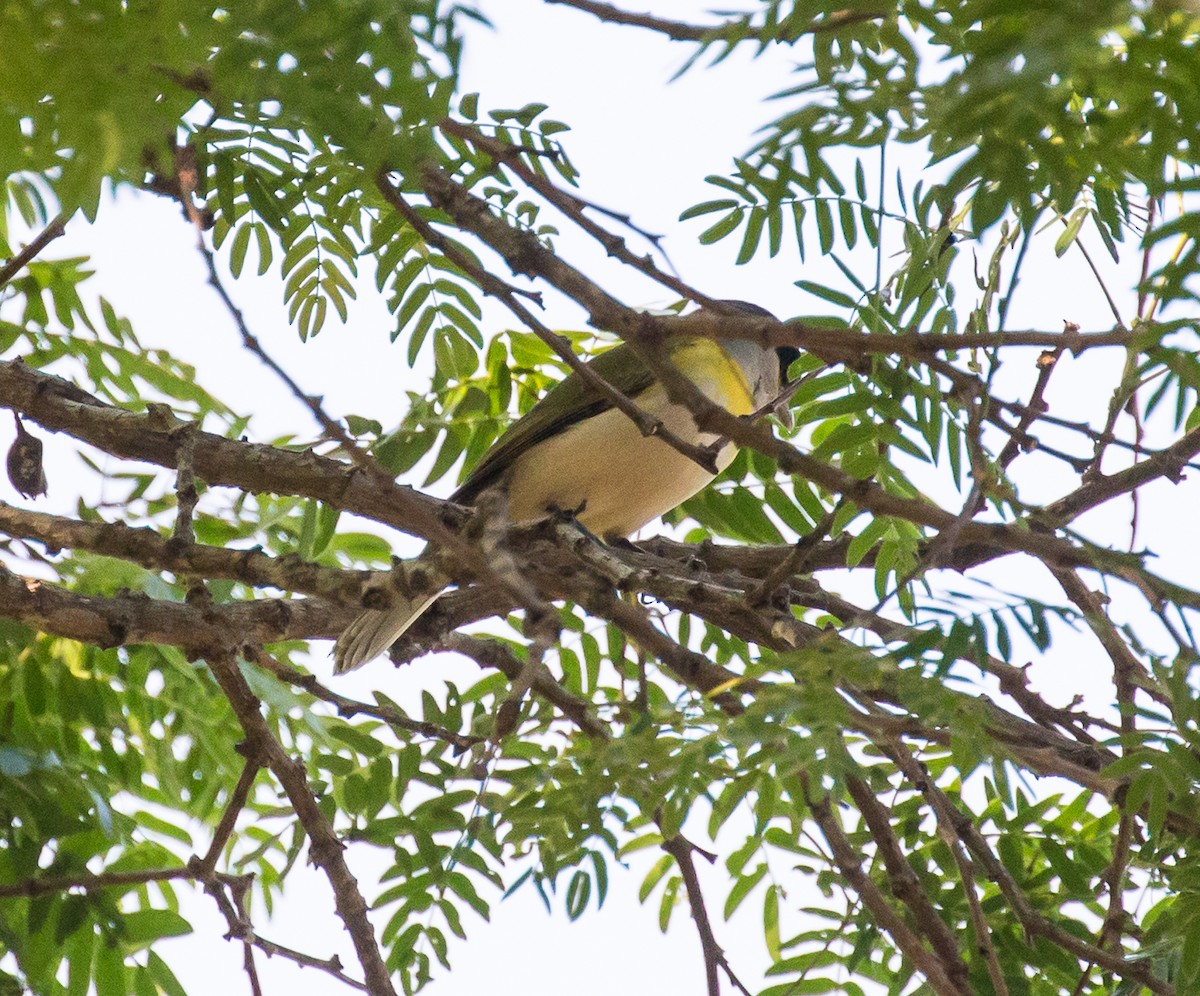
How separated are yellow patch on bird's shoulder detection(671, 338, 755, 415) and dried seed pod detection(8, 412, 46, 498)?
6.12 feet

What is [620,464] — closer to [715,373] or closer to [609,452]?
[609,452]

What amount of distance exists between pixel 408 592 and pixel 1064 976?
1578 mm

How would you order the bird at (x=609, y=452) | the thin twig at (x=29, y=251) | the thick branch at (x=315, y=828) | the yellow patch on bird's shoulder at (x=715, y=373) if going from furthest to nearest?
the yellow patch on bird's shoulder at (x=715, y=373), the bird at (x=609, y=452), the thin twig at (x=29, y=251), the thick branch at (x=315, y=828)

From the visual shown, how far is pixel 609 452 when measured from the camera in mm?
4301

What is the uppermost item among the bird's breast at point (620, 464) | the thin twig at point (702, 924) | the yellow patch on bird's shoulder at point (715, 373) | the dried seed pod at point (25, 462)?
the yellow patch on bird's shoulder at point (715, 373)

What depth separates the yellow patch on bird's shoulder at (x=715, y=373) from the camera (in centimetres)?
439

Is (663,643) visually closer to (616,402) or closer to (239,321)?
(616,402)

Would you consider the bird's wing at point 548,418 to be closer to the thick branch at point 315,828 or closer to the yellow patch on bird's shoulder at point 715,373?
the yellow patch on bird's shoulder at point 715,373

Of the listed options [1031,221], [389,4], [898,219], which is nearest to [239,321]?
[389,4]

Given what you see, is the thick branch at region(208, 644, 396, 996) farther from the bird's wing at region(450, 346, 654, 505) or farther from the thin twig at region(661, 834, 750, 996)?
the bird's wing at region(450, 346, 654, 505)

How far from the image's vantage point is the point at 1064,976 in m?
2.93

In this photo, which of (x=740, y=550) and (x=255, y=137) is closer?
(x=255, y=137)

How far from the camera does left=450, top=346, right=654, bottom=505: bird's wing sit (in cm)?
411

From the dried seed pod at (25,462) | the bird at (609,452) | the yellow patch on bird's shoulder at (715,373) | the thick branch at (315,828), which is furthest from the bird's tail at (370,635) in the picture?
the yellow patch on bird's shoulder at (715,373)
